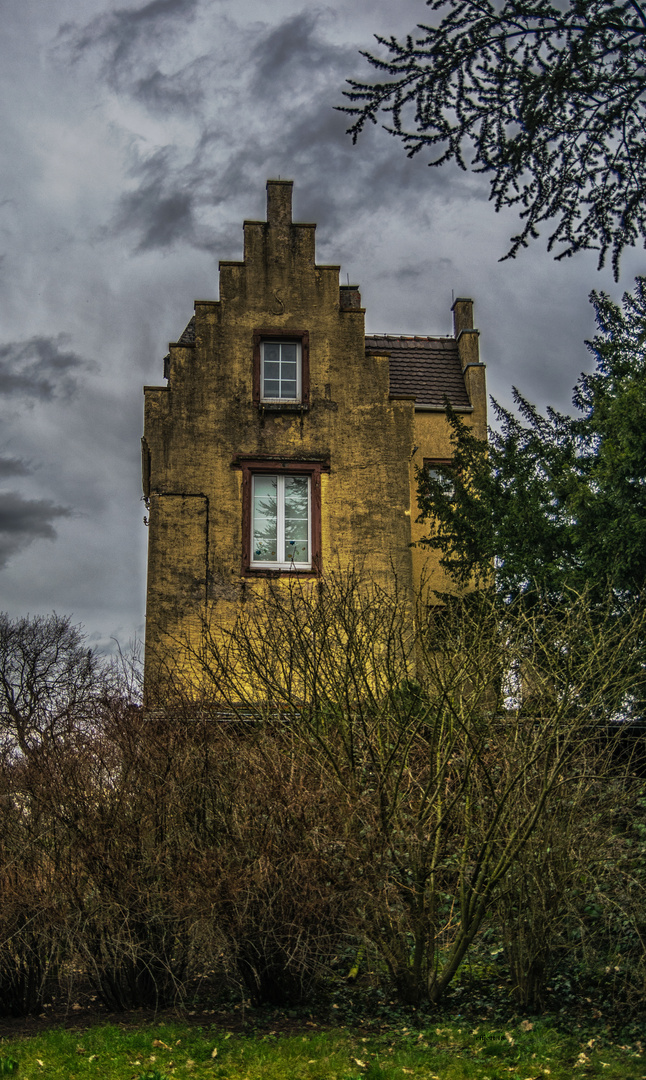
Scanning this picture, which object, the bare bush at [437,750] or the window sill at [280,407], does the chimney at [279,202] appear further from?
the bare bush at [437,750]

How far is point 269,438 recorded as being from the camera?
21.6 metres

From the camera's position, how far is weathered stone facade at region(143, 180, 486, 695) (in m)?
20.8

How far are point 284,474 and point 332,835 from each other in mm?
11106

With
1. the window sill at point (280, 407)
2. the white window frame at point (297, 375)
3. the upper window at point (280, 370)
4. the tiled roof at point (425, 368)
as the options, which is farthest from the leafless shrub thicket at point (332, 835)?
the tiled roof at point (425, 368)

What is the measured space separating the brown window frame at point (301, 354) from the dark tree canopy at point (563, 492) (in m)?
2.92

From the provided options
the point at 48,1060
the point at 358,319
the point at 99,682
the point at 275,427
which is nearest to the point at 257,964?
the point at 48,1060

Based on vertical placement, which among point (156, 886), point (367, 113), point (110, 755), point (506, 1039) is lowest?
point (506, 1039)

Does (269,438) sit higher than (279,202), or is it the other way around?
(279,202)

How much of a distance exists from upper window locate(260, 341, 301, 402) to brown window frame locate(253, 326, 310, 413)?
0.29ft

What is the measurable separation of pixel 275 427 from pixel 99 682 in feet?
27.8

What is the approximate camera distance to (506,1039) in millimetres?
10914

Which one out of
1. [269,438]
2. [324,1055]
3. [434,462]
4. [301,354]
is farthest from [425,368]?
[324,1055]

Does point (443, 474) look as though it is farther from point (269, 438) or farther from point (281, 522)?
point (269, 438)

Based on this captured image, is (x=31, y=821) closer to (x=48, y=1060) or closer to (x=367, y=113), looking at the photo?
(x=48, y=1060)
